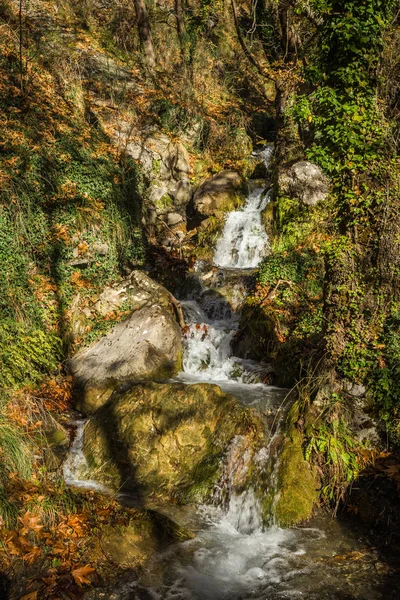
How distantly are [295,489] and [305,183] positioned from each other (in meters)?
8.44

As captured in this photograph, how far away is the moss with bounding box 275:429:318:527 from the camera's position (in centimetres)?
547

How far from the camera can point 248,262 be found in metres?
12.0

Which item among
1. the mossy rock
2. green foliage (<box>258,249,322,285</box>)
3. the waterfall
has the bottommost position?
the mossy rock

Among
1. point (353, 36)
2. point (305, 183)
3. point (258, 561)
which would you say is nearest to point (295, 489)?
point (258, 561)

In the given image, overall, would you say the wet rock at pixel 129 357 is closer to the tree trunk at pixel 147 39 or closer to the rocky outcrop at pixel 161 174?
the rocky outcrop at pixel 161 174

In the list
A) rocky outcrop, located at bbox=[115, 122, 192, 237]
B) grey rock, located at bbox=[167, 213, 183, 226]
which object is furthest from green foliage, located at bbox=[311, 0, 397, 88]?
grey rock, located at bbox=[167, 213, 183, 226]

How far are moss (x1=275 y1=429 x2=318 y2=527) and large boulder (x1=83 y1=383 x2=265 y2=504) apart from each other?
0.44 meters

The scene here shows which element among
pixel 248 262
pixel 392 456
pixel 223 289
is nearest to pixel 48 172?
pixel 223 289

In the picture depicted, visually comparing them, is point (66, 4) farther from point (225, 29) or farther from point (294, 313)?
point (294, 313)

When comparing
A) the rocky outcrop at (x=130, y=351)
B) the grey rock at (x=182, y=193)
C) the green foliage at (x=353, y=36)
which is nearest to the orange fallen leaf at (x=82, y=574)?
the rocky outcrop at (x=130, y=351)

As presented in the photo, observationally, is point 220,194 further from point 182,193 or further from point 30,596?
A: point 30,596

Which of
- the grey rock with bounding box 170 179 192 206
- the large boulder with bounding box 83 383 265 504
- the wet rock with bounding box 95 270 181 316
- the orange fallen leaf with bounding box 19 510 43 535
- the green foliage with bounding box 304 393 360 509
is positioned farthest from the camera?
the grey rock with bounding box 170 179 192 206

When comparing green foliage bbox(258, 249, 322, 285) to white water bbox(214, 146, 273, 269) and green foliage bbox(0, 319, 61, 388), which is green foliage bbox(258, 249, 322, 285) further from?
green foliage bbox(0, 319, 61, 388)

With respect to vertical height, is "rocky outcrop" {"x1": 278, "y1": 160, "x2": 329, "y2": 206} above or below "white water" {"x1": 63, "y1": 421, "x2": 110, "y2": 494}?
above
